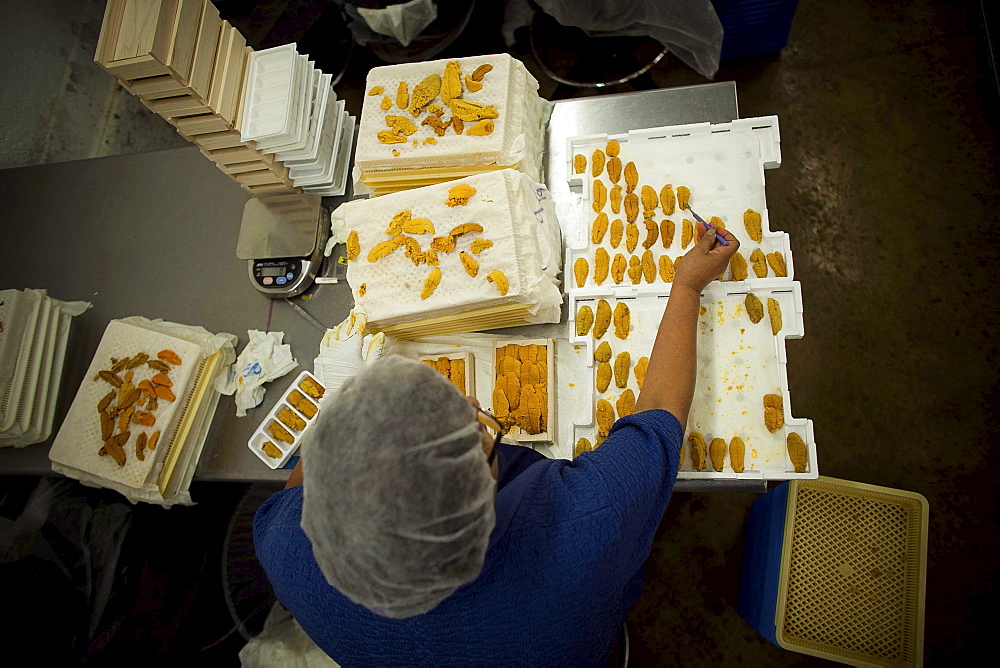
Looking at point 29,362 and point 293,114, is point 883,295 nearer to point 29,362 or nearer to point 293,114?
point 293,114

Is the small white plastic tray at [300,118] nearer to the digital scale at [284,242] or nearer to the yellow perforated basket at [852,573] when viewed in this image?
the digital scale at [284,242]

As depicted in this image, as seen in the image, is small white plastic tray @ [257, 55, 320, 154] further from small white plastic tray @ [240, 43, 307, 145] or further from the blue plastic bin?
the blue plastic bin

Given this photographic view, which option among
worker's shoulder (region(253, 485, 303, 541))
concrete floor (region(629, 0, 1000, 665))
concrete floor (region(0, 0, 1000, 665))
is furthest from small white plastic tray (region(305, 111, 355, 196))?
concrete floor (region(629, 0, 1000, 665))

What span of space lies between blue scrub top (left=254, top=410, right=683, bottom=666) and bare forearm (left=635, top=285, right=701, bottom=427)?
0.19m

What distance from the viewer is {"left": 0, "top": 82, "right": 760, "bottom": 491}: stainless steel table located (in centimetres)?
209

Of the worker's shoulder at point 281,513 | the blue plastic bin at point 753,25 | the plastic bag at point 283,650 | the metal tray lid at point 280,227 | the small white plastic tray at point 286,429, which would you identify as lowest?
the plastic bag at point 283,650

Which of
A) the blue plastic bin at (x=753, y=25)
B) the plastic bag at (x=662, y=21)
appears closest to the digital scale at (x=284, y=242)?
the plastic bag at (x=662, y=21)

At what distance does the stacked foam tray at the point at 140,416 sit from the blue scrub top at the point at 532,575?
0.95 m

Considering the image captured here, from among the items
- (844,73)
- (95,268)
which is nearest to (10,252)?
(95,268)

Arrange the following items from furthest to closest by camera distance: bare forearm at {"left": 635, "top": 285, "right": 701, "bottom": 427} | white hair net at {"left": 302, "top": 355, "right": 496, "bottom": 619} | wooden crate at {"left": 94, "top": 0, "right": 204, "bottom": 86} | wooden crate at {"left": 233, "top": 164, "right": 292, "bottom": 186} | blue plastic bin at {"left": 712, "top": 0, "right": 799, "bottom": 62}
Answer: blue plastic bin at {"left": 712, "top": 0, "right": 799, "bottom": 62}, wooden crate at {"left": 233, "top": 164, "right": 292, "bottom": 186}, wooden crate at {"left": 94, "top": 0, "right": 204, "bottom": 86}, bare forearm at {"left": 635, "top": 285, "right": 701, "bottom": 427}, white hair net at {"left": 302, "top": 355, "right": 496, "bottom": 619}

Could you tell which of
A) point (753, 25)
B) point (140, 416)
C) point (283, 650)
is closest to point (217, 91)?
point (140, 416)

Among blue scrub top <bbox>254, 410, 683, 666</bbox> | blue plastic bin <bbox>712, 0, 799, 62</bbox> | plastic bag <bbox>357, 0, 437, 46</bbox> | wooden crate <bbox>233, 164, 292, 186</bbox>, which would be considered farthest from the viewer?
plastic bag <bbox>357, 0, 437, 46</bbox>

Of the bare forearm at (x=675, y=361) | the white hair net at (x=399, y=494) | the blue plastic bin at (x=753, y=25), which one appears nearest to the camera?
the white hair net at (x=399, y=494)

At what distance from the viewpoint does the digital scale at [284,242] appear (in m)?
2.14
